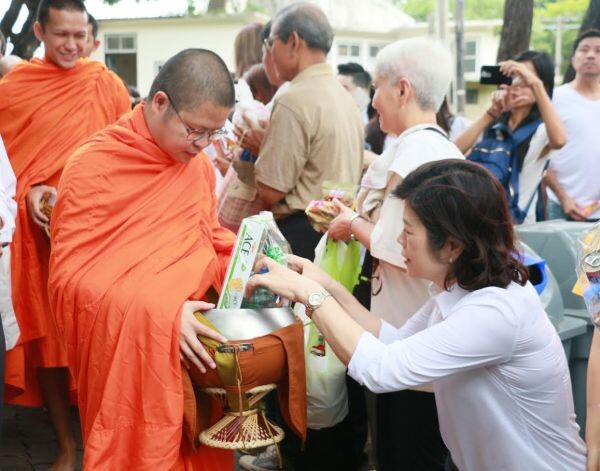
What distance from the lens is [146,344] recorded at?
9.77ft

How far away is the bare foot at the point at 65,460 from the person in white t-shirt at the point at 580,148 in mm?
3607

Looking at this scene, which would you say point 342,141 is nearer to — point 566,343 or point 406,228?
point 566,343

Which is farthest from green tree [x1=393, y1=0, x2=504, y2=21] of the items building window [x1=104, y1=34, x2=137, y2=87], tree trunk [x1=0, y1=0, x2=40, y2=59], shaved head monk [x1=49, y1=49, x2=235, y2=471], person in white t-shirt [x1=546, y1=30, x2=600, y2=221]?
shaved head monk [x1=49, y1=49, x2=235, y2=471]

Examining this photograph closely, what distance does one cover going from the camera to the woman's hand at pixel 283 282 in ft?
9.28

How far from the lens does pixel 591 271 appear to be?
8.00 ft

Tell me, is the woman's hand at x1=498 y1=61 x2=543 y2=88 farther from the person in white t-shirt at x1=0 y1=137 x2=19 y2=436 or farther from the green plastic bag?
the person in white t-shirt at x1=0 y1=137 x2=19 y2=436

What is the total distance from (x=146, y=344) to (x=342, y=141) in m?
1.98

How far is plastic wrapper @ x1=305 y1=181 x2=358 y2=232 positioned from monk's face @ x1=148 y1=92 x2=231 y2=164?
0.71 metres

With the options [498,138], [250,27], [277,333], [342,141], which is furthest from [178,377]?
[250,27]

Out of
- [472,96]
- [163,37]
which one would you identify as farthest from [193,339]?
[472,96]

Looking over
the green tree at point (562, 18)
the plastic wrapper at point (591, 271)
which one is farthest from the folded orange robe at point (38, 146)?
the green tree at point (562, 18)

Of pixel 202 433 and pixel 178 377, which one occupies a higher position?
pixel 178 377

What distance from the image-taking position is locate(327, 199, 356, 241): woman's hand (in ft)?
12.1

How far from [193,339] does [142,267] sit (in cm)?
31
